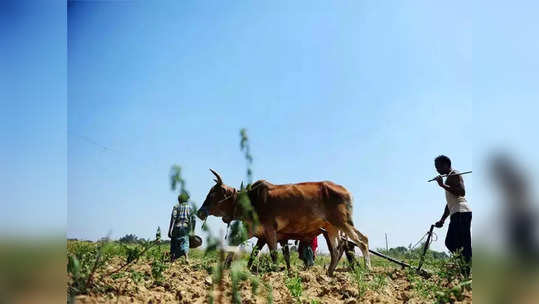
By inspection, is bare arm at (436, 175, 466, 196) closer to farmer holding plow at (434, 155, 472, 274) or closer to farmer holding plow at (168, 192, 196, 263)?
farmer holding plow at (434, 155, 472, 274)

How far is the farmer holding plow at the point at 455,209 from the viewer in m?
4.11

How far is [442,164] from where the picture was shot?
4105 millimetres

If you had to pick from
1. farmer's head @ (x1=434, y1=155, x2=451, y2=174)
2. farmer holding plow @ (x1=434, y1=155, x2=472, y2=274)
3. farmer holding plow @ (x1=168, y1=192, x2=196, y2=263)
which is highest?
farmer's head @ (x1=434, y1=155, x2=451, y2=174)

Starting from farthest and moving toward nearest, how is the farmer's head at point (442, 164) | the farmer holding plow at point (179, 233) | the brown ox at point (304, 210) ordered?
the farmer holding plow at point (179, 233), the brown ox at point (304, 210), the farmer's head at point (442, 164)

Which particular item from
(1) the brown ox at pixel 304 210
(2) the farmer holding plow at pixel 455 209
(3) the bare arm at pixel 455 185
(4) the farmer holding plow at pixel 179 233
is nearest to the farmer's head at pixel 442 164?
(2) the farmer holding plow at pixel 455 209

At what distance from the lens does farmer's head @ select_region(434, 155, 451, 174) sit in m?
4.08

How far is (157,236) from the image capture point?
360cm

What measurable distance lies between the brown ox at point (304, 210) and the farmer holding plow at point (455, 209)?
1.65 m

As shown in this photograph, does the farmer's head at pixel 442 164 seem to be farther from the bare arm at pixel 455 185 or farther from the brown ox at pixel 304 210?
the brown ox at pixel 304 210

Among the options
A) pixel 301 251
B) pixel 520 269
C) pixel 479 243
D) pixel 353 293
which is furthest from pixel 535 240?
pixel 301 251

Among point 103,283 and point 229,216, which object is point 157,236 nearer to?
point 103,283

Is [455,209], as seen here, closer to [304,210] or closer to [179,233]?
[304,210]

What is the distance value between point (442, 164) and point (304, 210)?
230 centimetres

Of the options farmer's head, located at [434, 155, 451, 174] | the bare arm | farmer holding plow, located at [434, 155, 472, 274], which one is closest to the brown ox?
farmer holding plow, located at [434, 155, 472, 274]
